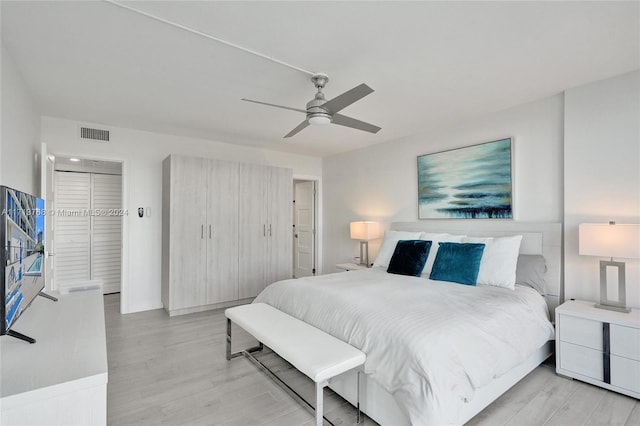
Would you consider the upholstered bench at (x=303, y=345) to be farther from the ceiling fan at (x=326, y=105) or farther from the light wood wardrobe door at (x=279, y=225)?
the light wood wardrobe door at (x=279, y=225)

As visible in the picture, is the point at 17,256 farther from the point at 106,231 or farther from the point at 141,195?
the point at 106,231

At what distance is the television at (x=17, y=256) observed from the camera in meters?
1.32

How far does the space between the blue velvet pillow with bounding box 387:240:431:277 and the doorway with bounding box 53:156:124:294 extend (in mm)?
4426

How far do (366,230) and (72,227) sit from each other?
4.76 meters

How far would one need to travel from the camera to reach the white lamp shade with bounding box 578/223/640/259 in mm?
2299

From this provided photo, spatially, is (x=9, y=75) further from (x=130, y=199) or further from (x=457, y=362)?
(x=457, y=362)

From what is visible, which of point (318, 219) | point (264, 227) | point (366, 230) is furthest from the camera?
point (318, 219)

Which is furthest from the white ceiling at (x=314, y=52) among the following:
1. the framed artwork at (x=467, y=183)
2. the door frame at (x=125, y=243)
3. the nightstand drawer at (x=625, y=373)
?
the nightstand drawer at (x=625, y=373)

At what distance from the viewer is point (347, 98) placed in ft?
7.16

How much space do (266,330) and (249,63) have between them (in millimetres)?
2034

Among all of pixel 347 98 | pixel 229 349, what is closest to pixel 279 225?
pixel 229 349

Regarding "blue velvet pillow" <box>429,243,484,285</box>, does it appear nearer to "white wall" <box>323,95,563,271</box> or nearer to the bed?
the bed

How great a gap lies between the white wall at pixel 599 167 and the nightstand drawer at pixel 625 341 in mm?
522

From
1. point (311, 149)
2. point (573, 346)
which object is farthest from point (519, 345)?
point (311, 149)
